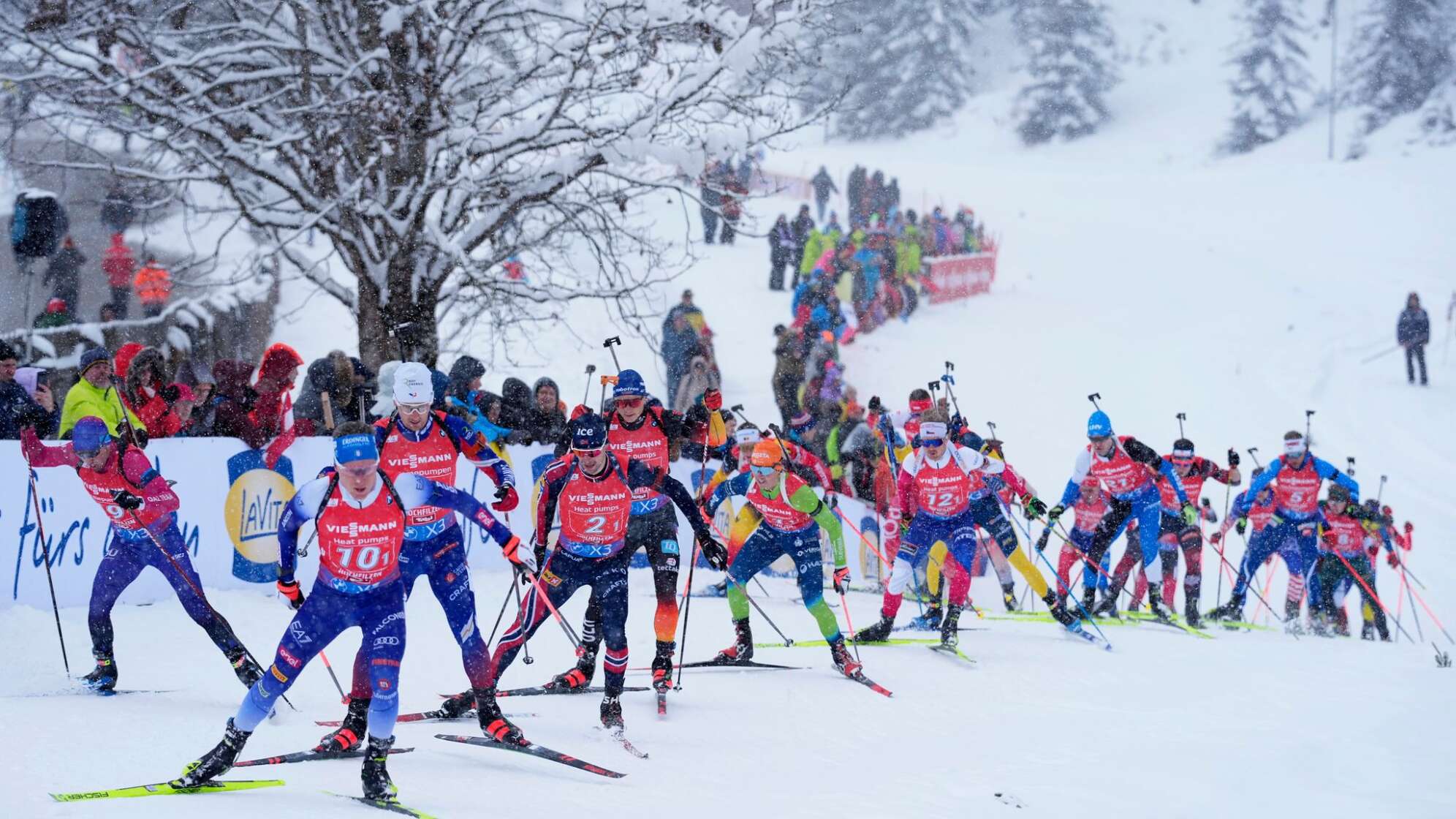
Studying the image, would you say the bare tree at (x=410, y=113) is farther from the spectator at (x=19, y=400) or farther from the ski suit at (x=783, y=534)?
the ski suit at (x=783, y=534)

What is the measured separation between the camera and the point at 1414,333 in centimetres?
2394

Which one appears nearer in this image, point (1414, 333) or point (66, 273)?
point (66, 273)

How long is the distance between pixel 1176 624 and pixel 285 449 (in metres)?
8.46

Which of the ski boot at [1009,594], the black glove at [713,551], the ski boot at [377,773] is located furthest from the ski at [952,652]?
the ski boot at [377,773]

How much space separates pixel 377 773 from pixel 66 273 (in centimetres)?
1257

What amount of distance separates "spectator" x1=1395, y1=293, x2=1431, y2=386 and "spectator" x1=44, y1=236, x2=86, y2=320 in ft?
73.8

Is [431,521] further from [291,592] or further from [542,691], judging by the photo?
[542,691]

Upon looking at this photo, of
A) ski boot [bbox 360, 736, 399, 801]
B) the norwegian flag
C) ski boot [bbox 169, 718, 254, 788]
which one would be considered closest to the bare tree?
the norwegian flag

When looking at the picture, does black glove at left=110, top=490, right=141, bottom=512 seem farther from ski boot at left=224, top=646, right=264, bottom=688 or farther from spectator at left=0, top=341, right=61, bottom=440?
spectator at left=0, top=341, right=61, bottom=440

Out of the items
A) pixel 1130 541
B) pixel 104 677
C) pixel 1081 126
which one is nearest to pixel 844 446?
pixel 1130 541

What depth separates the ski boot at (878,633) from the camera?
10.3m

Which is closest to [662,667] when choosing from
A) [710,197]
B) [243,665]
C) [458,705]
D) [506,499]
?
[458,705]

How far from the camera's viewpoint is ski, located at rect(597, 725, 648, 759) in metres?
6.87

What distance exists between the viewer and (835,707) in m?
8.30
